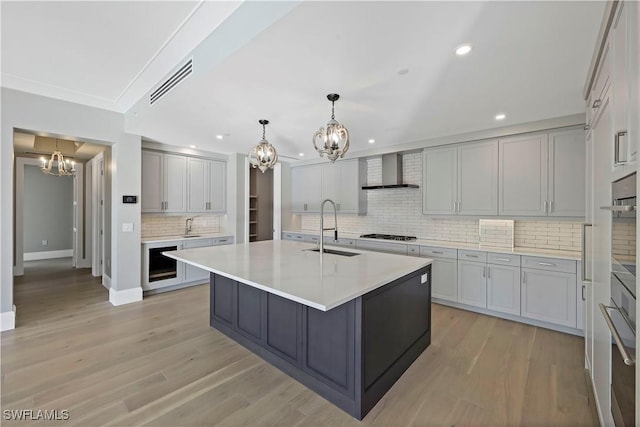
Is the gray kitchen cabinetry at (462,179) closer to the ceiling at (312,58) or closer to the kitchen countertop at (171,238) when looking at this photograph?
the ceiling at (312,58)

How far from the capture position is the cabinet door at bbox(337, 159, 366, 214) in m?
5.30

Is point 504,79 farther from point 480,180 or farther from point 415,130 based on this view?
point 480,180

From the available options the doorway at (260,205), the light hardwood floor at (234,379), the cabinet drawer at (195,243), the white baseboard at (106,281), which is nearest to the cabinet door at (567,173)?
the light hardwood floor at (234,379)

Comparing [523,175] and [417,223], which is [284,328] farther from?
[523,175]

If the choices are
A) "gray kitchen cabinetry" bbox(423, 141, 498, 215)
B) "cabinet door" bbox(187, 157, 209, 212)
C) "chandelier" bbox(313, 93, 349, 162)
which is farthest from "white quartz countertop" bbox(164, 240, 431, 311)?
"cabinet door" bbox(187, 157, 209, 212)

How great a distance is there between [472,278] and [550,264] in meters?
0.86

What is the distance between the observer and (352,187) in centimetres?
537

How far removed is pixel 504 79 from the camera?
7.73ft

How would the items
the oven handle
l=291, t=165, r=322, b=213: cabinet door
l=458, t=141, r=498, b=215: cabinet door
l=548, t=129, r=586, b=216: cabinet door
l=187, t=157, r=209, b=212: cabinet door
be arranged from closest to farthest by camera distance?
the oven handle → l=548, t=129, r=586, b=216: cabinet door → l=458, t=141, r=498, b=215: cabinet door → l=187, t=157, r=209, b=212: cabinet door → l=291, t=165, r=322, b=213: cabinet door

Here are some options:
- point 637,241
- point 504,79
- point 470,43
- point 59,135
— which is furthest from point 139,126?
point 637,241

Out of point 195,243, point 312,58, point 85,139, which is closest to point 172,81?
point 312,58

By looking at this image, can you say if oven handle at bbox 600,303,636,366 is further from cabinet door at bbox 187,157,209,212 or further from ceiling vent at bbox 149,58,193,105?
cabinet door at bbox 187,157,209,212

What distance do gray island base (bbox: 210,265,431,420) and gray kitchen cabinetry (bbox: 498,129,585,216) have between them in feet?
6.26

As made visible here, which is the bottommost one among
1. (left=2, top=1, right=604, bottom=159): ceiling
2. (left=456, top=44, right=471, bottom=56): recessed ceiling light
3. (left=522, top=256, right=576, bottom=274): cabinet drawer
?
(left=522, top=256, right=576, bottom=274): cabinet drawer
